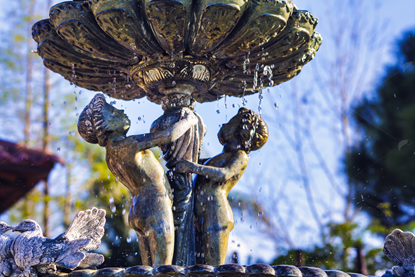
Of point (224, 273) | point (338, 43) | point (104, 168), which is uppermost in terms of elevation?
point (338, 43)

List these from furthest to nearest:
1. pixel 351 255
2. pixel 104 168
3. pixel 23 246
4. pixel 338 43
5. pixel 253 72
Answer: pixel 338 43 < pixel 104 168 < pixel 351 255 < pixel 253 72 < pixel 23 246

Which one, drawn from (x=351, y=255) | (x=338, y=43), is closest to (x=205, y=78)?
(x=351, y=255)

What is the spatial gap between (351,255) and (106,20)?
21.9 ft

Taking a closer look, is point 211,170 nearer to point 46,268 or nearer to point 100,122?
point 100,122

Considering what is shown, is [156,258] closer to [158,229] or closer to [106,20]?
[158,229]

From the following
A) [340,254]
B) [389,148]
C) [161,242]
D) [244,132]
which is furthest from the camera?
[389,148]

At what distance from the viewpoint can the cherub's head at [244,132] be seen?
12.7 feet

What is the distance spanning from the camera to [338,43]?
41.3ft

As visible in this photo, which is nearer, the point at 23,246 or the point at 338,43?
the point at 23,246

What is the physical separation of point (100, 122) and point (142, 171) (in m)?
0.46

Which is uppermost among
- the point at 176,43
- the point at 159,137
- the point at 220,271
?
the point at 176,43

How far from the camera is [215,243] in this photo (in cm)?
353

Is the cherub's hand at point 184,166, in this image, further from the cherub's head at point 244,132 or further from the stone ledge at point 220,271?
the stone ledge at point 220,271

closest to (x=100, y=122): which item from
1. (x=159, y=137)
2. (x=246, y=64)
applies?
(x=159, y=137)
